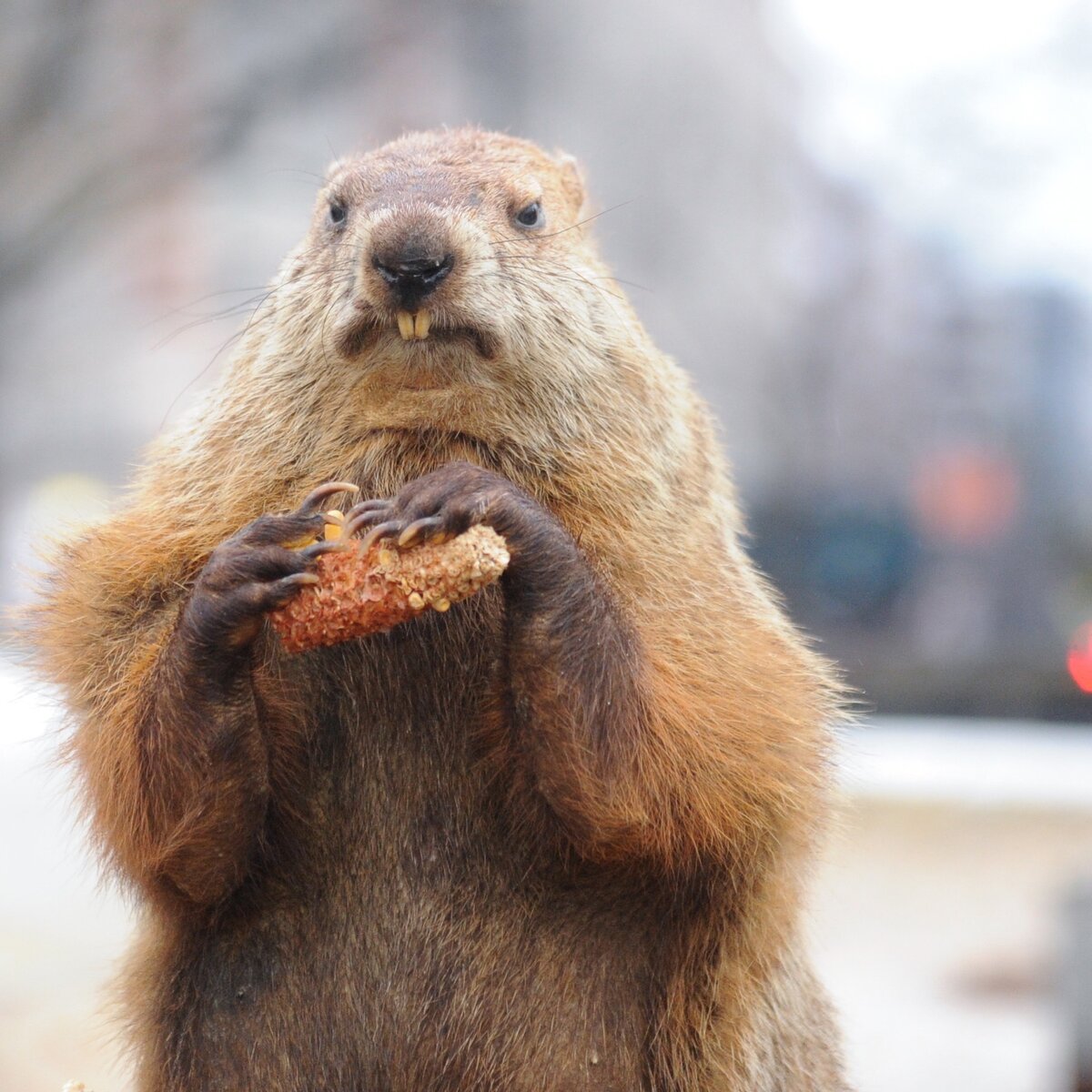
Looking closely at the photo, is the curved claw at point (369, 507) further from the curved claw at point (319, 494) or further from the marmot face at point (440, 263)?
the marmot face at point (440, 263)

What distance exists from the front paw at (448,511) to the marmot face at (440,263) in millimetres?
219

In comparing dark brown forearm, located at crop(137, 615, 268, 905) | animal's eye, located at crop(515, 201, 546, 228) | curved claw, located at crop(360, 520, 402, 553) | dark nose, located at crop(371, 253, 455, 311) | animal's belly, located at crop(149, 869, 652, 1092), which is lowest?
animal's belly, located at crop(149, 869, 652, 1092)

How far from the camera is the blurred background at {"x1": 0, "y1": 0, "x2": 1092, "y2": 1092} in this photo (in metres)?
5.36

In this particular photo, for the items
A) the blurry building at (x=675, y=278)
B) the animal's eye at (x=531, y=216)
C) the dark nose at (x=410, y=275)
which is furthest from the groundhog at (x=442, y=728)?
the blurry building at (x=675, y=278)

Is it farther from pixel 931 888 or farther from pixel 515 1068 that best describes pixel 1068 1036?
pixel 931 888

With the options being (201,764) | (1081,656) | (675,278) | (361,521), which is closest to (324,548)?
(361,521)

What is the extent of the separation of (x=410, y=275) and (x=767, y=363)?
6.99 meters

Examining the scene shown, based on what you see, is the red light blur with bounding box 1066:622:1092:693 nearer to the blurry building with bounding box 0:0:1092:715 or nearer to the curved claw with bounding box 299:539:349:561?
the blurry building with bounding box 0:0:1092:715

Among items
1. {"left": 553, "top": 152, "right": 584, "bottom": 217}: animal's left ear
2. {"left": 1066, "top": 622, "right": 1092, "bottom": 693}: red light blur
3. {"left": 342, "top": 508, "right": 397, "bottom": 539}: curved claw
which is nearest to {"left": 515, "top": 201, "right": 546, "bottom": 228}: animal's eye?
{"left": 553, "top": 152, "right": 584, "bottom": 217}: animal's left ear

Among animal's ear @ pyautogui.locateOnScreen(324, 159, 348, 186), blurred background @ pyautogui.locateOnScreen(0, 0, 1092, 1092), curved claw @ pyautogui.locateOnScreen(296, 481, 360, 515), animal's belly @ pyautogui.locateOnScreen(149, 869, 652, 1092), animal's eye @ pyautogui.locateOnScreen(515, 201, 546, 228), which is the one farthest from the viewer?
blurred background @ pyautogui.locateOnScreen(0, 0, 1092, 1092)

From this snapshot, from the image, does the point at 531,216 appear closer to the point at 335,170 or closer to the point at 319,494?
the point at 335,170

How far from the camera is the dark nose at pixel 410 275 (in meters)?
1.94

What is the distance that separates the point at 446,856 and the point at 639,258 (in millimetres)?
8214

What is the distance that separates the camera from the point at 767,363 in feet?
28.6
